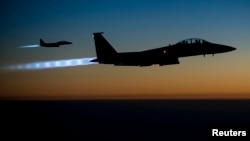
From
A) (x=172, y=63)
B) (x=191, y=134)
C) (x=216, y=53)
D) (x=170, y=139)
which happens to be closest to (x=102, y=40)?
(x=172, y=63)

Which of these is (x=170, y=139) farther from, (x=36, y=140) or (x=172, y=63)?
(x=172, y=63)

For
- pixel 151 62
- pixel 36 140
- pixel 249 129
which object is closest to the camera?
pixel 249 129

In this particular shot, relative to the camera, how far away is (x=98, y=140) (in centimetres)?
3391

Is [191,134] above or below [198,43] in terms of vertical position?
below

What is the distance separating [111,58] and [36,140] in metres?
11.8

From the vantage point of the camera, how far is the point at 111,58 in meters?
20.8

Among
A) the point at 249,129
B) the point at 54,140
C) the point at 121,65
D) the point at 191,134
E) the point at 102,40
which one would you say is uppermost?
the point at 102,40

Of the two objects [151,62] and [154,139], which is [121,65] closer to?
[151,62]

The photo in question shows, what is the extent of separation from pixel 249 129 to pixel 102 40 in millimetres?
11105

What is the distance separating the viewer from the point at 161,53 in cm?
1978

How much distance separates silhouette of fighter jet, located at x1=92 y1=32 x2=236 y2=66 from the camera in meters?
19.5

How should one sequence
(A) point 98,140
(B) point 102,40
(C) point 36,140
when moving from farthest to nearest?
(A) point 98,140, (C) point 36,140, (B) point 102,40

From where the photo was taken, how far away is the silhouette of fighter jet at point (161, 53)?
64.1 feet

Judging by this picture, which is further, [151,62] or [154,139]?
[154,139]
